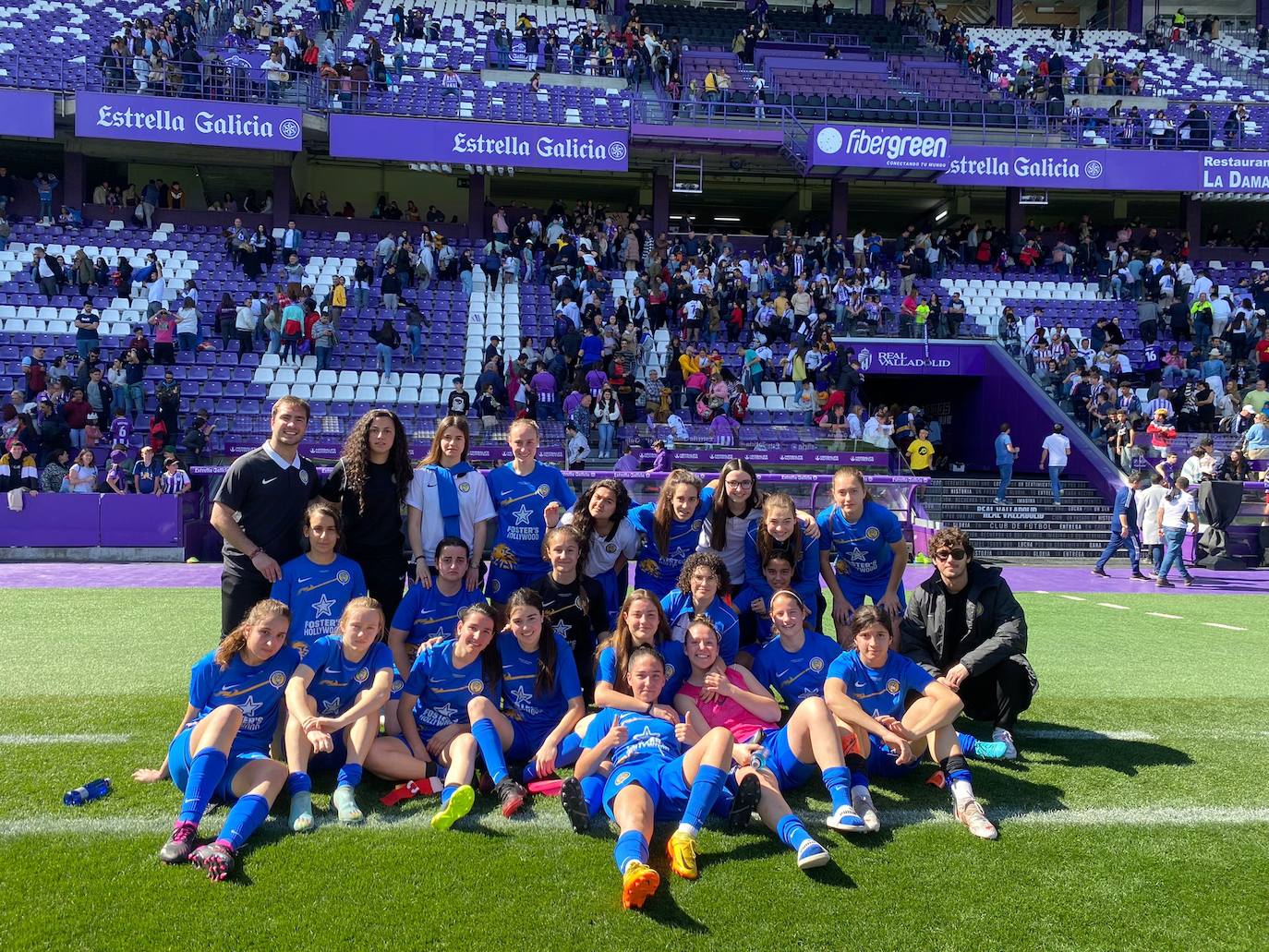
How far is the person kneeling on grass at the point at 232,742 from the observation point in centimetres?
375

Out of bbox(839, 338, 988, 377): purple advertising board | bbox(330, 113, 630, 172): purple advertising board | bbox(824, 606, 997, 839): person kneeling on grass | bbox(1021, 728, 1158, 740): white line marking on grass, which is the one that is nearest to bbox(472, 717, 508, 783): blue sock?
bbox(824, 606, 997, 839): person kneeling on grass

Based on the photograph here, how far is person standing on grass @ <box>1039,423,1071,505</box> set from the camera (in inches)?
725

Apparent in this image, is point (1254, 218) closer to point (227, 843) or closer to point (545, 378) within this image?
point (545, 378)

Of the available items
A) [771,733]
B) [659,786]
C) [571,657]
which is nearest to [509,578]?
[571,657]

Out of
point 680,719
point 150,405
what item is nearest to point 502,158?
point 150,405

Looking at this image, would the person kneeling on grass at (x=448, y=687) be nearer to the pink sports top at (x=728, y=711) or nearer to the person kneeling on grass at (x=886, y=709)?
the pink sports top at (x=728, y=711)

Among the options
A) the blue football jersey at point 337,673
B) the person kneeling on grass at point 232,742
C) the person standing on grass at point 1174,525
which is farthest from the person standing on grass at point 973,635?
the person standing on grass at point 1174,525

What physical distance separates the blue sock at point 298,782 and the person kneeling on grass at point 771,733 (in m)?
1.70

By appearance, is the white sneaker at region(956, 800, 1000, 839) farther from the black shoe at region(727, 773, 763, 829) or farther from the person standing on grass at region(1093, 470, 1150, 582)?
the person standing on grass at region(1093, 470, 1150, 582)

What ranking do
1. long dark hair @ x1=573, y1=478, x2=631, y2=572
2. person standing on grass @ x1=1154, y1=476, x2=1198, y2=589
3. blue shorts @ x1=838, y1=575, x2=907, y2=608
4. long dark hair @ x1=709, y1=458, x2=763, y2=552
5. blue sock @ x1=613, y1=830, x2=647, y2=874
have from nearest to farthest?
1. blue sock @ x1=613, y1=830, x2=647, y2=874
2. long dark hair @ x1=573, y1=478, x2=631, y2=572
3. long dark hair @ x1=709, y1=458, x2=763, y2=552
4. blue shorts @ x1=838, y1=575, x2=907, y2=608
5. person standing on grass @ x1=1154, y1=476, x2=1198, y2=589

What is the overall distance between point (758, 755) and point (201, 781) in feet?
7.77

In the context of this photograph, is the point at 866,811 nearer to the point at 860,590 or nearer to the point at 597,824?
the point at 597,824

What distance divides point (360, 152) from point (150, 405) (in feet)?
33.5

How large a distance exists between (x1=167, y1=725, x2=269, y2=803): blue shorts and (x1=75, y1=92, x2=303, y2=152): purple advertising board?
75.9 ft
